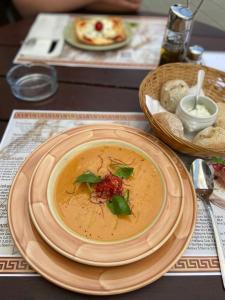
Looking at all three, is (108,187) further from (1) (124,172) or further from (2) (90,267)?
(2) (90,267)

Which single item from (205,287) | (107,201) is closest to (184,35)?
(107,201)

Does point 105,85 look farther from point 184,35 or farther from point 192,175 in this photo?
point 192,175

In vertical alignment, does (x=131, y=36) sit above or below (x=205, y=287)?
above

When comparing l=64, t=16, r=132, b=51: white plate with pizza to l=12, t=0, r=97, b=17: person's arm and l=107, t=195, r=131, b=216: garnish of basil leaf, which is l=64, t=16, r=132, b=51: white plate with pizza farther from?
l=107, t=195, r=131, b=216: garnish of basil leaf

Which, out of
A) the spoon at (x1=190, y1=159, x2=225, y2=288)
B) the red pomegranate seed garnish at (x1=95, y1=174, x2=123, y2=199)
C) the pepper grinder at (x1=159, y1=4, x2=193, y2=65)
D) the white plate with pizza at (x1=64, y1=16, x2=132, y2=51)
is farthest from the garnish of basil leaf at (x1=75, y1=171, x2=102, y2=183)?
the white plate with pizza at (x1=64, y1=16, x2=132, y2=51)

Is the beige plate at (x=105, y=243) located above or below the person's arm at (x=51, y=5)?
below

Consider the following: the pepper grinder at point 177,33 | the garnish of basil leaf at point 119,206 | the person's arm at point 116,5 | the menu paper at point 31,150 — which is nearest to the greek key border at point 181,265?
the menu paper at point 31,150

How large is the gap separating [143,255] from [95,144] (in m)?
0.30

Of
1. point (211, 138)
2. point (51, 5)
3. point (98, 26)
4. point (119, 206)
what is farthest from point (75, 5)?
point (119, 206)

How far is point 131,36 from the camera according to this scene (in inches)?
47.5

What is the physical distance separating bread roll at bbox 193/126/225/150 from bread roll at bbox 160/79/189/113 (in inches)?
5.2

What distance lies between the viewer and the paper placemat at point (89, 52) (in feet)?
3.61

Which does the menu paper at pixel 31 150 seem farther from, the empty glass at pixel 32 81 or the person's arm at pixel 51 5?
the person's arm at pixel 51 5

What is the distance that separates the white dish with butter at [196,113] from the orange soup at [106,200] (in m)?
0.16
